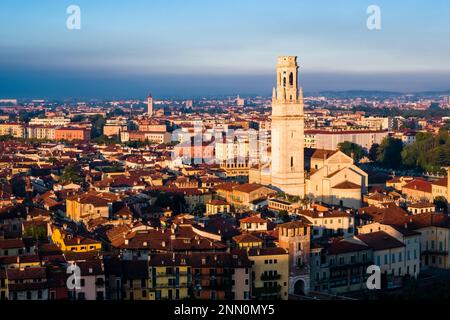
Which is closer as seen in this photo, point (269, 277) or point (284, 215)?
point (269, 277)

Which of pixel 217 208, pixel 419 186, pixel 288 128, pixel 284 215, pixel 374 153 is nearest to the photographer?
pixel 284 215

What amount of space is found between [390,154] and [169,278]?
27.7 meters

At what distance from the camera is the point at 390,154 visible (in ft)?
127

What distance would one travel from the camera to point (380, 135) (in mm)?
50125

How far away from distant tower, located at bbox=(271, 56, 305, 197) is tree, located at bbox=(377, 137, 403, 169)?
14111mm

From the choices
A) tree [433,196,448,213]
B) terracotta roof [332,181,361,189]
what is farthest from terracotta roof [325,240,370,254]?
tree [433,196,448,213]

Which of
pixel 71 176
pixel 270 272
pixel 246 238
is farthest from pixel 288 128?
pixel 270 272

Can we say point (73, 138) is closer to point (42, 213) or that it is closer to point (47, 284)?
point (42, 213)

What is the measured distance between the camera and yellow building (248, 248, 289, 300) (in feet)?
42.6

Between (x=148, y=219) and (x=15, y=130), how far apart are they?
48.9 meters

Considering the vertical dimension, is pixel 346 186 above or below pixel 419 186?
above

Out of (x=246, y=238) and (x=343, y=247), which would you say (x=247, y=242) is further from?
(x=343, y=247)

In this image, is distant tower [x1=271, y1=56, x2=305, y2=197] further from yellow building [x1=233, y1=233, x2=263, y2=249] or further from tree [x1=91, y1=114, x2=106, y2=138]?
tree [x1=91, y1=114, x2=106, y2=138]
